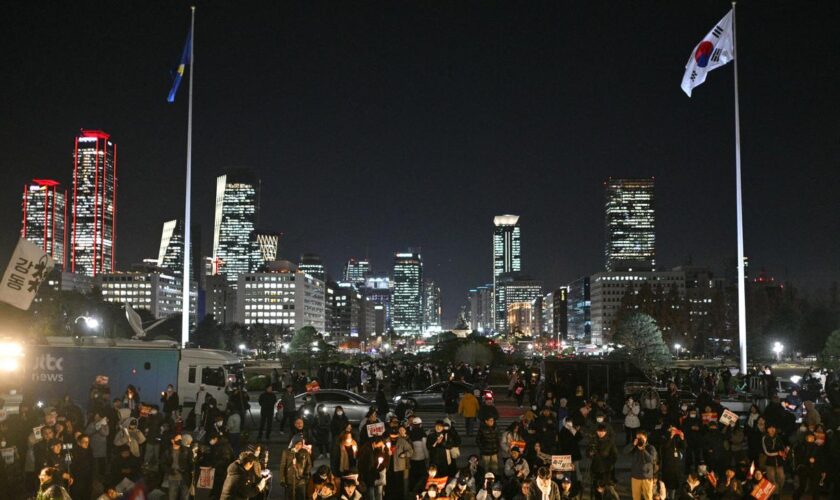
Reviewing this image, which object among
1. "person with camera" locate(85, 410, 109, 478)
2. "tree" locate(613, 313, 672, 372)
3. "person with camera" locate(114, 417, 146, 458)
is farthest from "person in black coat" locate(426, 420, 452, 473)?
"tree" locate(613, 313, 672, 372)

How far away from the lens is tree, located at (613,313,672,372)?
65.5 metres

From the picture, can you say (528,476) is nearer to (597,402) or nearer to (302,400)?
(597,402)

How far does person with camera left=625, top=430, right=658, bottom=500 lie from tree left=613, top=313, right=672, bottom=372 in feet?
175

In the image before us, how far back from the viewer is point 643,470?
1278cm

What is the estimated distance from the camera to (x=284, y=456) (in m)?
12.6

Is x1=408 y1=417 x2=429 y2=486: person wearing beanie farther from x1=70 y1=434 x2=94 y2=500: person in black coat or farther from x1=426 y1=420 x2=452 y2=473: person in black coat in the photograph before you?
x1=70 y1=434 x2=94 y2=500: person in black coat


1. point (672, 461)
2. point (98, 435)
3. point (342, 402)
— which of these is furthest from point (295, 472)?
point (342, 402)

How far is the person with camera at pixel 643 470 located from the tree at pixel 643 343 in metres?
53.2

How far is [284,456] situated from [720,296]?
115m

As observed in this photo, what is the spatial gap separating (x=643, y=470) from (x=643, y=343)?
2292 inches

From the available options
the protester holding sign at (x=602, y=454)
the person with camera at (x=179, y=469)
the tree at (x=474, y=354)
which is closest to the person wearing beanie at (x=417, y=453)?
the protester holding sign at (x=602, y=454)

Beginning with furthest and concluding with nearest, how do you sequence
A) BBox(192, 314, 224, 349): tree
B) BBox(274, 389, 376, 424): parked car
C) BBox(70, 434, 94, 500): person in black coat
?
BBox(192, 314, 224, 349): tree
BBox(274, 389, 376, 424): parked car
BBox(70, 434, 94, 500): person in black coat

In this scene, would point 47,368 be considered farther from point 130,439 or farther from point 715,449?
point 715,449

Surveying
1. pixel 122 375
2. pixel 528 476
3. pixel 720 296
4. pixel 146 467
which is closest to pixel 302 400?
pixel 122 375
